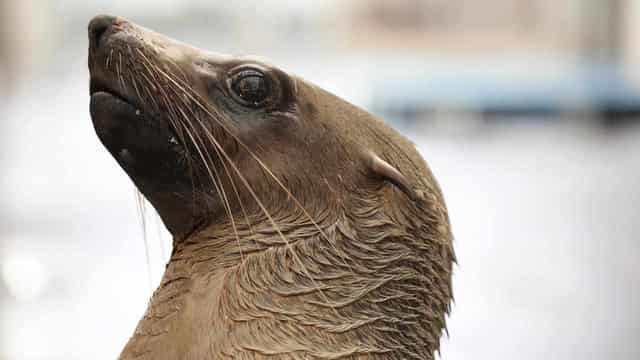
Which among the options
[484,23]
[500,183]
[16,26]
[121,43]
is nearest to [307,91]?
[121,43]

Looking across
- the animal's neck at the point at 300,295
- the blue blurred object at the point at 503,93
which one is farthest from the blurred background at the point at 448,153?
the animal's neck at the point at 300,295

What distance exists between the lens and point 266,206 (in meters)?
1.32

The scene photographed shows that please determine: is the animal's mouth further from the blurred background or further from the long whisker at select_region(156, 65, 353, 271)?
the blurred background

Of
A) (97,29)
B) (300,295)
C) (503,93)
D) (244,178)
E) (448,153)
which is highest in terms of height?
(97,29)

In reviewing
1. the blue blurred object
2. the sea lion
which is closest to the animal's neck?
the sea lion

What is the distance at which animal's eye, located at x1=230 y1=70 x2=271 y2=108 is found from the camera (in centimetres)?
132

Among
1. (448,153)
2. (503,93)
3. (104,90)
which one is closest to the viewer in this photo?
(104,90)

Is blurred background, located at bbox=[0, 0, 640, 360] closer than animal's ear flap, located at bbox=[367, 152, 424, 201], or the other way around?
animal's ear flap, located at bbox=[367, 152, 424, 201]

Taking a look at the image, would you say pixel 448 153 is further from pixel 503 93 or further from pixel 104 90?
pixel 104 90

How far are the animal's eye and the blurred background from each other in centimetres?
68

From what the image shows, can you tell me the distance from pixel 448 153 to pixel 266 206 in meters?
3.03

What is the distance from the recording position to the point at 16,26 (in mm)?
5484

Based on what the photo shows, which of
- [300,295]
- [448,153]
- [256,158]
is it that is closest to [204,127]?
[256,158]

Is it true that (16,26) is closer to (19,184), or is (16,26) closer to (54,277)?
(19,184)
